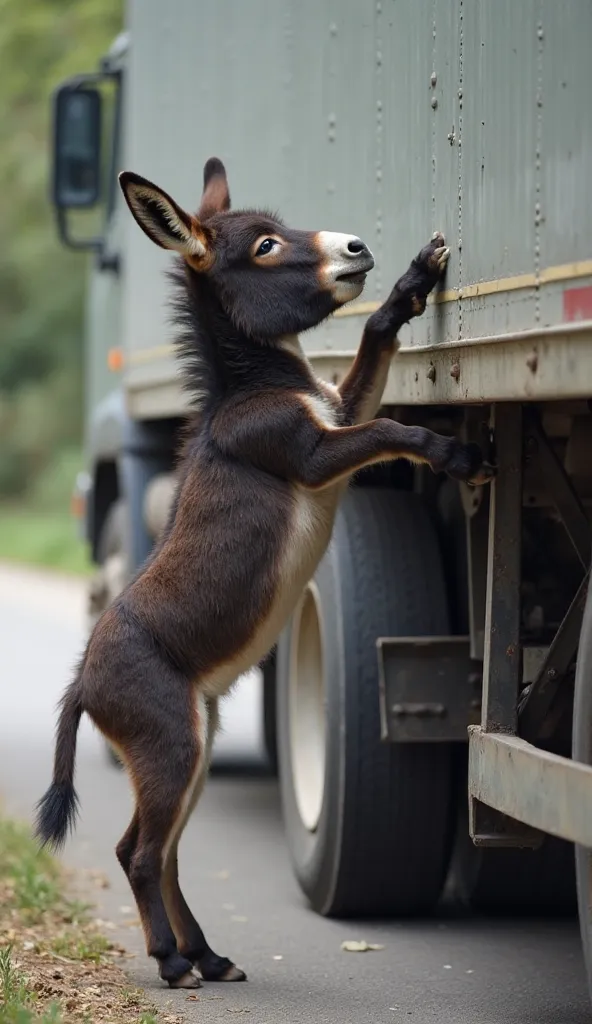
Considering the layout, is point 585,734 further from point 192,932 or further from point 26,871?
point 26,871

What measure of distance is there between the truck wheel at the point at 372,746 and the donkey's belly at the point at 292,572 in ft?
2.39

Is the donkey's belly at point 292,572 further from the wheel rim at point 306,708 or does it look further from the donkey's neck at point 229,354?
the wheel rim at point 306,708

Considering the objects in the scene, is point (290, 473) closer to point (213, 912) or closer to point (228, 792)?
point (213, 912)

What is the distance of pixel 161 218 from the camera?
17.4 ft

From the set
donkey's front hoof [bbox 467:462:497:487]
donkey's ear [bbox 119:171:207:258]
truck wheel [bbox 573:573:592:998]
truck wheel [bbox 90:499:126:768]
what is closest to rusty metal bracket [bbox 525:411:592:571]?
donkey's front hoof [bbox 467:462:497:487]

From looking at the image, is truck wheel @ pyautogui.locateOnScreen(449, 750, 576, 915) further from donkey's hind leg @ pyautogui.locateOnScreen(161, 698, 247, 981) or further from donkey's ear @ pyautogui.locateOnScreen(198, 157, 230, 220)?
donkey's ear @ pyautogui.locateOnScreen(198, 157, 230, 220)

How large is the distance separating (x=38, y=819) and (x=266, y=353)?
4.84 ft

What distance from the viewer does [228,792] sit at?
988 centimetres

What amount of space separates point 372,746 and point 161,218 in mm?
1918

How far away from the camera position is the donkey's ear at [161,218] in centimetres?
510

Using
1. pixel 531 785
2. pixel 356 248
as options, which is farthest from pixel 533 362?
pixel 356 248

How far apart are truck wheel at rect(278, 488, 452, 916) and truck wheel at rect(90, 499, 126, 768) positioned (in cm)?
405

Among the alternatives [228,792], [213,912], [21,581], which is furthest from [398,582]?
[21,581]

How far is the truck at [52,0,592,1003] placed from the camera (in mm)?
4371
